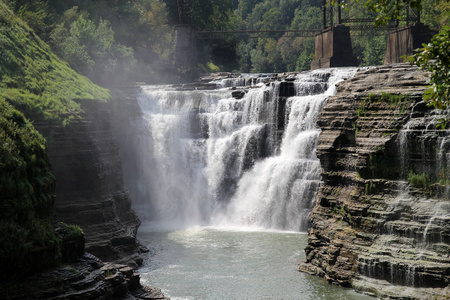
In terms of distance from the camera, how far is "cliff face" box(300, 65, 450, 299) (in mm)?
19797

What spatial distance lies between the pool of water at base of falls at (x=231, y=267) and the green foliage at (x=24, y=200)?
21.1 feet

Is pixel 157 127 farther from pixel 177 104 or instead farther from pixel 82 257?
pixel 82 257

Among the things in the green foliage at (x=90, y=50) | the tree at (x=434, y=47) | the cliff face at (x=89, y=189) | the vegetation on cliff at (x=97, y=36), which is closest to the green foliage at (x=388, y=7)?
the tree at (x=434, y=47)

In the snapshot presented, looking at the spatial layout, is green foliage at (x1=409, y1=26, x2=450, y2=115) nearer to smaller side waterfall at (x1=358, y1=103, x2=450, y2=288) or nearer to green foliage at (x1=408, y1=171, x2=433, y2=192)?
smaller side waterfall at (x1=358, y1=103, x2=450, y2=288)

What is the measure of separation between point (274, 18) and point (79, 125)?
3377 inches

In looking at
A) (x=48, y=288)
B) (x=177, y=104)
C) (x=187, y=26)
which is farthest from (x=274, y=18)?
(x=48, y=288)

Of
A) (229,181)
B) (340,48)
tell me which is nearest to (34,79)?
(229,181)

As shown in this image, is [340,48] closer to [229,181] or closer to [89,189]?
[229,181]

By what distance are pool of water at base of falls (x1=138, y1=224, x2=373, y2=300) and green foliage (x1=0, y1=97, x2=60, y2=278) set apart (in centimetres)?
643

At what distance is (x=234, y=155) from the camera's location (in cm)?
3619

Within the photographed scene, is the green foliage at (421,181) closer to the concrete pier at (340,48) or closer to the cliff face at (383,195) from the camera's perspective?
the cliff face at (383,195)

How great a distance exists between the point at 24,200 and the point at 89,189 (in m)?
9.94

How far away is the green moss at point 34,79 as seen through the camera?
25234mm

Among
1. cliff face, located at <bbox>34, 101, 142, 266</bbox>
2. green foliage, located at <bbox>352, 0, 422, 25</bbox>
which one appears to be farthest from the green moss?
green foliage, located at <bbox>352, 0, 422, 25</bbox>
